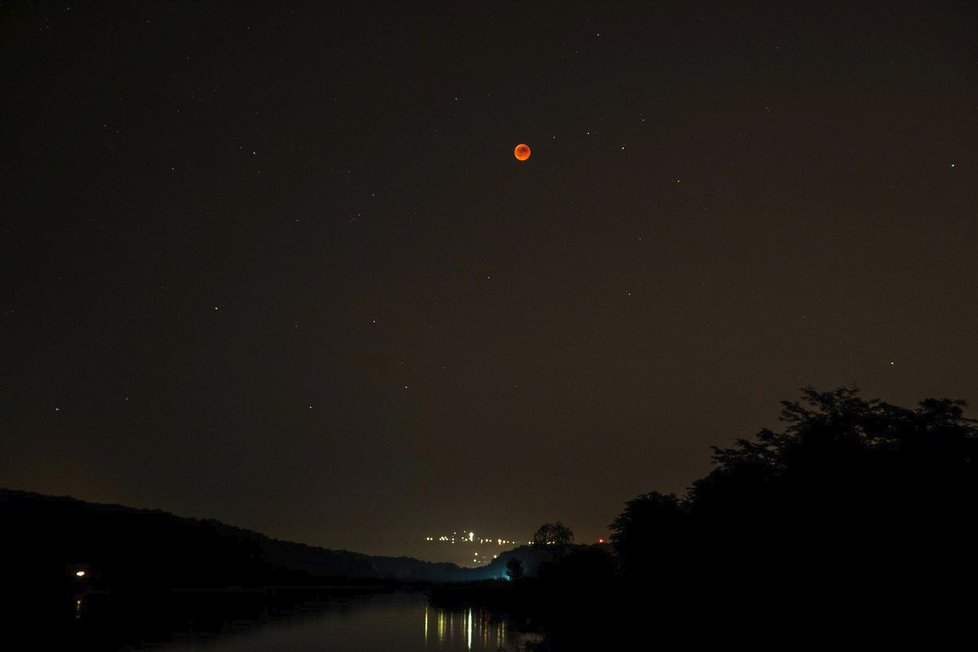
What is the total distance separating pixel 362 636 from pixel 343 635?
1791mm

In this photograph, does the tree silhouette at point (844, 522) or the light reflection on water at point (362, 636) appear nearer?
the tree silhouette at point (844, 522)

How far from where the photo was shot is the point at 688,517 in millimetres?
38344

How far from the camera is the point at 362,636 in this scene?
6569 cm

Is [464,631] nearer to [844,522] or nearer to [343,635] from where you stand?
[343,635]

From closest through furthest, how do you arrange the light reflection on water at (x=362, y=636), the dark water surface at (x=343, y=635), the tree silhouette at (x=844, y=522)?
1. the tree silhouette at (x=844, y=522)
2. the dark water surface at (x=343, y=635)
3. the light reflection on water at (x=362, y=636)

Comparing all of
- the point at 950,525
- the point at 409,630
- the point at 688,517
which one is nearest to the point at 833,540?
the point at 950,525

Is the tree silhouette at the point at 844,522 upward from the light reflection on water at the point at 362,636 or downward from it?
upward

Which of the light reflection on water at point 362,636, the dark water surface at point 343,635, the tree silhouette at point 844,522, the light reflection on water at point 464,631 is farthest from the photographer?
the light reflection on water at point 464,631

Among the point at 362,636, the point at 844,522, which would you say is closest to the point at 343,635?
the point at 362,636

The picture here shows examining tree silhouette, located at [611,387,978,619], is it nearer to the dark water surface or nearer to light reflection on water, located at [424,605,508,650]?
the dark water surface

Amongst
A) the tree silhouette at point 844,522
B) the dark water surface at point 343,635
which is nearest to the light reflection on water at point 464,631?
the dark water surface at point 343,635

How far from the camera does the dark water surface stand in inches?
2153

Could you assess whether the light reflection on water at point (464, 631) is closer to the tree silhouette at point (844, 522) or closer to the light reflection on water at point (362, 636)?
the light reflection on water at point (362, 636)

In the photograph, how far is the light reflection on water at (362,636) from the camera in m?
55.0
